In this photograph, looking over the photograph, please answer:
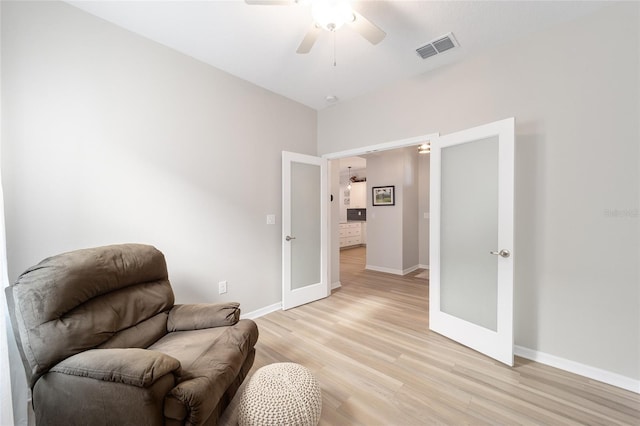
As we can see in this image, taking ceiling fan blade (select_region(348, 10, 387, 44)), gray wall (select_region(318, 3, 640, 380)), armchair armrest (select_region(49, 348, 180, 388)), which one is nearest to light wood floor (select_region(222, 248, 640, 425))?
gray wall (select_region(318, 3, 640, 380))

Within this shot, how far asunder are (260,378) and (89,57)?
267cm

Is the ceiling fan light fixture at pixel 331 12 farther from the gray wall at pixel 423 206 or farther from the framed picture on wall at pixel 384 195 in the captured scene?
the gray wall at pixel 423 206

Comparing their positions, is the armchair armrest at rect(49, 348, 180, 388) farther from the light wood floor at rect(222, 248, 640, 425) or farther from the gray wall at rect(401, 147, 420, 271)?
the gray wall at rect(401, 147, 420, 271)

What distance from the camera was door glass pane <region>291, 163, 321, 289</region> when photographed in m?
3.32

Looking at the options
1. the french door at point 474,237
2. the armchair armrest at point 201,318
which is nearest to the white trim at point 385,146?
the french door at point 474,237

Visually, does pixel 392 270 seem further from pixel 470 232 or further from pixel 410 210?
pixel 470 232

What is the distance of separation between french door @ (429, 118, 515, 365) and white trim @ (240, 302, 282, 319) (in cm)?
185

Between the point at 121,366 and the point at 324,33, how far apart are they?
2.63 metres

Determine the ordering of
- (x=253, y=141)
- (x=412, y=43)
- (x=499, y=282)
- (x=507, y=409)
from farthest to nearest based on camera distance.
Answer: (x=253, y=141)
(x=412, y=43)
(x=499, y=282)
(x=507, y=409)

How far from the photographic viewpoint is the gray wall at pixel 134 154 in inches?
64.5

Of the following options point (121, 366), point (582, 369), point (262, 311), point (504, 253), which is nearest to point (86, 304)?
point (121, 366)

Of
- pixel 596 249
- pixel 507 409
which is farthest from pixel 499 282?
pixel 507 409

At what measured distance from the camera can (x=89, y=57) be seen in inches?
74.2

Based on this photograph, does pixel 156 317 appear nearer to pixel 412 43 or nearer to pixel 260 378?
pixel 260 378
